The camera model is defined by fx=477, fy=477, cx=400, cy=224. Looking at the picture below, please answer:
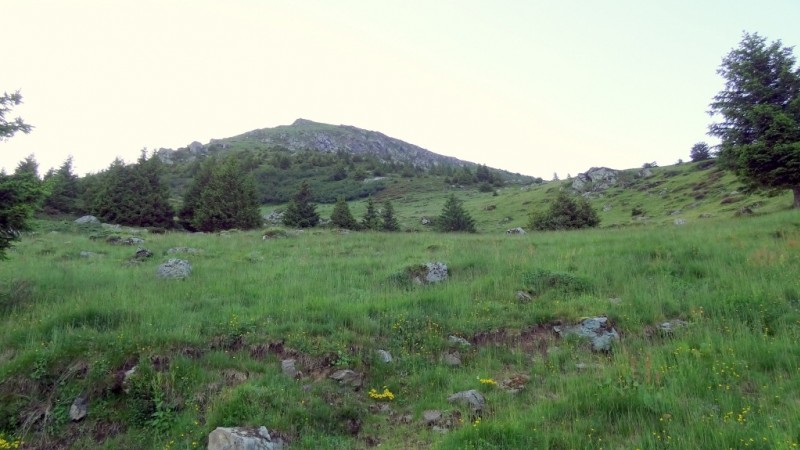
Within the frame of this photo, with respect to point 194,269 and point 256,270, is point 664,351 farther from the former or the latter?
point 194,269

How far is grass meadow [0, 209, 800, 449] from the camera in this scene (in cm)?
527

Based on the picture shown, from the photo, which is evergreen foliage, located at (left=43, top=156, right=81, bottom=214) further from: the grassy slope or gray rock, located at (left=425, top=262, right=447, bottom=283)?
gray rock, located at (left=425, top=262, right=447, bottom=283)

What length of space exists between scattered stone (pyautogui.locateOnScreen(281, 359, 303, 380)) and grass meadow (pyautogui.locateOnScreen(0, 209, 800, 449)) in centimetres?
11

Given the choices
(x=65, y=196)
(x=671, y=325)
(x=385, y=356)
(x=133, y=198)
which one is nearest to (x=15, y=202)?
(x=385, y=356)

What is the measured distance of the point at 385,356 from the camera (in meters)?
7.52

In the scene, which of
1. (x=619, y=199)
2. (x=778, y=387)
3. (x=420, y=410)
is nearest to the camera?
(x=778, y=387)

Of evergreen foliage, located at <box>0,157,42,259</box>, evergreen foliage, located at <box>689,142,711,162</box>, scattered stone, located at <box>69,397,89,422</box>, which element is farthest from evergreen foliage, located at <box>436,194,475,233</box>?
evergreen foliage, located at <box>689,142,711,162</box>

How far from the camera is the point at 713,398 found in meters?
5.32

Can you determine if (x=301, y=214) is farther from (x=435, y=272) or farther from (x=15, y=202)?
(x=15, y=202)

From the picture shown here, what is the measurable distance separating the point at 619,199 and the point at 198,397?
2268 inches

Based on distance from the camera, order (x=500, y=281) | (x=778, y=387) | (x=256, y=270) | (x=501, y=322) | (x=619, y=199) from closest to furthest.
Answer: (x=778, y=387)
(x=501, y=322)
(x=500, y=281)
(x=256, y=270)
(x=619, y=199)

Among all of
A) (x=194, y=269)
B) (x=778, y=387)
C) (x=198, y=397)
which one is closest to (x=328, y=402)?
(x=198, y=397)

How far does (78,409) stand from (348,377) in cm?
352

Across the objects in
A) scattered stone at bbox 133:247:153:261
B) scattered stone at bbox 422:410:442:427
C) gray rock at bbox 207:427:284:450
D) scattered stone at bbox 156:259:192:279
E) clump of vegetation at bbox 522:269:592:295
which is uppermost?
scattered stone at bbox 133:247:153:261
